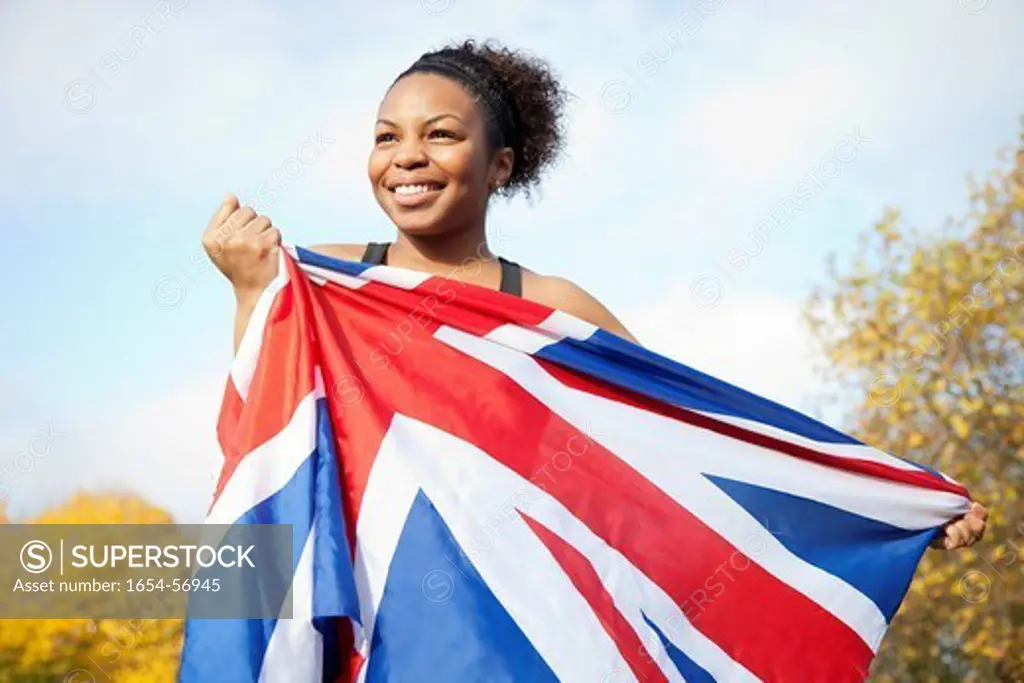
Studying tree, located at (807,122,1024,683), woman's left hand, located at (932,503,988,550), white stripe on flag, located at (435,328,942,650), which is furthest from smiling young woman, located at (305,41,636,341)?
tree, located at (807,122,1024,683)

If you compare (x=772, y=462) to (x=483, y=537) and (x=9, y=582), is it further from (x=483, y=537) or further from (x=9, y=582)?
(x=9, y=582)

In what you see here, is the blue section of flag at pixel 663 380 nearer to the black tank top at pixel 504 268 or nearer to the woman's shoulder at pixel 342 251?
the black tank top at pixel 504 268

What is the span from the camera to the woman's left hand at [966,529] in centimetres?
317

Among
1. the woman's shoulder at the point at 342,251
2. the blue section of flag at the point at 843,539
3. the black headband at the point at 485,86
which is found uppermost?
the black headband at the point at 485,86

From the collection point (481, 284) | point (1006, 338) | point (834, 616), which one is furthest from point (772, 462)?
point (1006, 338)

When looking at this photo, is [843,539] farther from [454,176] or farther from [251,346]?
[251,346]

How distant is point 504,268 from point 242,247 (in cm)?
79

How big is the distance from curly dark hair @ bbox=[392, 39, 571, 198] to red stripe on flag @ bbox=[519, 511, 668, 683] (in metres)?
1.14

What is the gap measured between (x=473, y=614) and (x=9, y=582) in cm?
207

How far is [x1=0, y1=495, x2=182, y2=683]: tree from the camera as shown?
4.80m

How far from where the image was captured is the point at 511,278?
3248 mm

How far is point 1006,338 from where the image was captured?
8.05 metres

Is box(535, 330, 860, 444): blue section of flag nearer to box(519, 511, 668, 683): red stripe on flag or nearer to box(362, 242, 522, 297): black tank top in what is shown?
box(362, 242, 522, 297): black tank top

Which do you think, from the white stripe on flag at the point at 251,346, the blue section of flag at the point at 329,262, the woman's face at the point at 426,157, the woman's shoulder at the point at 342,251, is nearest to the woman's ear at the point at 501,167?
the woman's face at the point at 426,157
